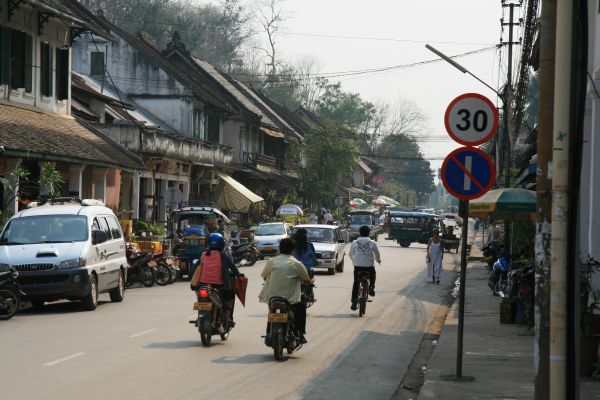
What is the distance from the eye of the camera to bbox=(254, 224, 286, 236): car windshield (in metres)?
42.2

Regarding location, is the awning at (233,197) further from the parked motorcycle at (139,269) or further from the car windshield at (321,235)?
the parked motorcycle at (139,269)

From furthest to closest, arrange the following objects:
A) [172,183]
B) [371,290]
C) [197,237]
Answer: [172,183] < [197,237] < [371,290]

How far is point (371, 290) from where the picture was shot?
68.2 feet

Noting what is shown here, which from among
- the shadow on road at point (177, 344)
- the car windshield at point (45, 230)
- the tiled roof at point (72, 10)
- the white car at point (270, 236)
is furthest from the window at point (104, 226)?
the white car at point (270, 236)

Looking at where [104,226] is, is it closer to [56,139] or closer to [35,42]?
[56,139]

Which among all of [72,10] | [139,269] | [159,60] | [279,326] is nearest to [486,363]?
[279,326]

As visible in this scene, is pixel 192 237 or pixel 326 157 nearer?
pixel 192 237

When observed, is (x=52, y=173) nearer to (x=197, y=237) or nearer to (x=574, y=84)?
(x=197, y=237)

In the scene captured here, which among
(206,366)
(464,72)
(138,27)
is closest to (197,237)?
(464,72)

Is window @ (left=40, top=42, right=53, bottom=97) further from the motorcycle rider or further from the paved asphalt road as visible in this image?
the motorcycle rider

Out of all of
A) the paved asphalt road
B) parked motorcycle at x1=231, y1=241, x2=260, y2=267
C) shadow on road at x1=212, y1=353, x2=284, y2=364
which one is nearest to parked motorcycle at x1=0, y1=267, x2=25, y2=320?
the paved asphalt road

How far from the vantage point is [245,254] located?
3756 cm

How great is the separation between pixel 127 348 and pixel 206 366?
1941 mm

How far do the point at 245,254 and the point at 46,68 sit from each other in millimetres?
9438
